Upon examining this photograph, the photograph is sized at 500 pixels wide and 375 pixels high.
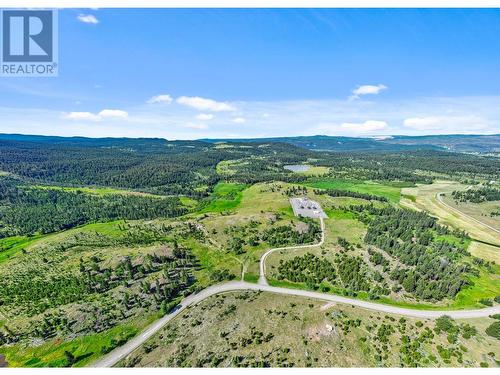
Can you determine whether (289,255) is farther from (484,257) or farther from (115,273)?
(484,257)

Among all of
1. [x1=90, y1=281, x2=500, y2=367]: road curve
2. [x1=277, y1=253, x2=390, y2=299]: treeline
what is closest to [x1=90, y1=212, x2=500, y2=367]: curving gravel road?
[x1=90, y1=281, x2=500, y2=367]: road curve

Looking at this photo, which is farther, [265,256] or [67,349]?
[265,256]

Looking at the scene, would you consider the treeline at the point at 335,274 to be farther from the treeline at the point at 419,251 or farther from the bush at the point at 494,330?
the bush at the point at 494,330

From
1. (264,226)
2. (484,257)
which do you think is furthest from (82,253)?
(484,257)

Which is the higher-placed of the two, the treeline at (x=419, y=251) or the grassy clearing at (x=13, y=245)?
the treeline at (x=419, y=251)

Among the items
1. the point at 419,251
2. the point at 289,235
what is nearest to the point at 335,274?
the point at 289,235

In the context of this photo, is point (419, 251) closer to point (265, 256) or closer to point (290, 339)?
point (265, 256)

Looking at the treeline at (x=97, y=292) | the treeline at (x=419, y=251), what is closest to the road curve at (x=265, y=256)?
the treeline at (x=419, y=251)
